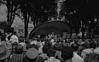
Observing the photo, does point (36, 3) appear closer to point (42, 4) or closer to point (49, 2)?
point (42, 4)

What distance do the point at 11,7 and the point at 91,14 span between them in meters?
13.9

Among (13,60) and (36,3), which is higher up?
(13,60)

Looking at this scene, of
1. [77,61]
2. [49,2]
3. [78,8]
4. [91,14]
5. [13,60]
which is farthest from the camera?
[49,2]

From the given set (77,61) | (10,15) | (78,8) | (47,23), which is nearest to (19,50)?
(47,23)

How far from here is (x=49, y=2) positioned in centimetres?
4531

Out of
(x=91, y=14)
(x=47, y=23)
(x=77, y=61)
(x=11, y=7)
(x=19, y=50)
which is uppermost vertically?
(x=47, y=23)

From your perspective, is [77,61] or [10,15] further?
[10,15]

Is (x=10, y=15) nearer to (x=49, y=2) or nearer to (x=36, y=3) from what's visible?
(x=36, y=3)

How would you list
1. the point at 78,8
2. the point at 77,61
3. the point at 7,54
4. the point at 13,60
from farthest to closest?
the point at 78,8
the point at 13,60
the point at 7,54
the point at 77,61

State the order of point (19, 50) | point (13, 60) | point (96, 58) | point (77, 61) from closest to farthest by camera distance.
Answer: point (96, 58) < point (77, 61) < point (13, 60) < point (19, 50)

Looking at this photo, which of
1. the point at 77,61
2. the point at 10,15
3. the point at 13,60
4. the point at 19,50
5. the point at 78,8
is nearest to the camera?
the point at 77,61

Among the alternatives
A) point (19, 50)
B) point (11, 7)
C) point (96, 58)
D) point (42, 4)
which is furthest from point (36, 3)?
point (96, 58)

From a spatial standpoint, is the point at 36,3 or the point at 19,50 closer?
the point at 19,50

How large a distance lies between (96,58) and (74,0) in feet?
126
